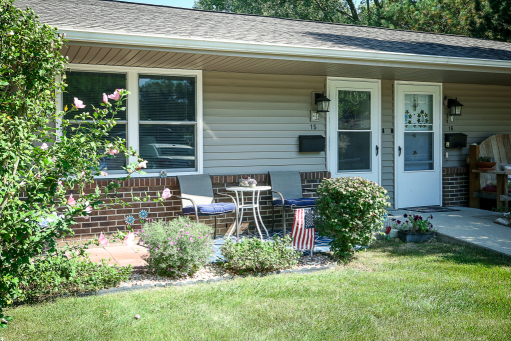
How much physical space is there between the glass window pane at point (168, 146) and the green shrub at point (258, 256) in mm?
1961

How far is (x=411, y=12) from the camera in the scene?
1570 cm

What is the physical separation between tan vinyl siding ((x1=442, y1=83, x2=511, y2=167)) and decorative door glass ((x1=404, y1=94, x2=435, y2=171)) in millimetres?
267

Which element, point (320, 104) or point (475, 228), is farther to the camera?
point (320, 104)

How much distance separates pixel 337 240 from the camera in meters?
4.61

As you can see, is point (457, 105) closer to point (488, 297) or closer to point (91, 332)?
point (488, 297)

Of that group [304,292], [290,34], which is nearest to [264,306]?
[304,292]

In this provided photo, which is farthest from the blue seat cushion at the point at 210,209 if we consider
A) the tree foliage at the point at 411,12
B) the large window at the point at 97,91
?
the tree foliage at the point at 411,12

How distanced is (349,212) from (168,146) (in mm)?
2612

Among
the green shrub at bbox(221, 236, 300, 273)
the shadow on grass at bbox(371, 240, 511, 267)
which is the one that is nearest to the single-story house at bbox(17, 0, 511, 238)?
the shadow on grass at bbox(371, 240, 511, 267)

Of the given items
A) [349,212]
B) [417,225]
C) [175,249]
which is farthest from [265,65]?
[175,249]

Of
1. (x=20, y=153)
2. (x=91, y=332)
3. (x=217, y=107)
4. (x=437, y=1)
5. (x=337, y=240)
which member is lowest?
(x=91, y=332)

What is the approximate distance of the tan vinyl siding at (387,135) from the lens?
726 centimetres

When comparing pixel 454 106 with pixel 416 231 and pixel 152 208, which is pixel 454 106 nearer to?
pixel 416 231

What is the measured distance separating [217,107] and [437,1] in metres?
12.0
